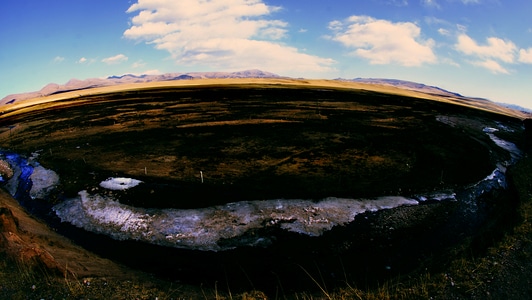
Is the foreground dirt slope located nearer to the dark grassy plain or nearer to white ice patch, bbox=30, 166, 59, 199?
the dark grassy plain

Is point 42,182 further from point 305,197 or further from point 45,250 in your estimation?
point 305,197

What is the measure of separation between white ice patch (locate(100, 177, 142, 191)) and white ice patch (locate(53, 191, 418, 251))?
1.54 metres

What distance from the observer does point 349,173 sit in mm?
21656

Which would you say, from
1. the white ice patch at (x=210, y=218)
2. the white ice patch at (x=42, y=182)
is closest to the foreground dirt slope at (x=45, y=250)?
the white ice patch at (x=210, y=218)

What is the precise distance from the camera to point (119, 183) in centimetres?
2011

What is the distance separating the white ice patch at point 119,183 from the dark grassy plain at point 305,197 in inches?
28.0

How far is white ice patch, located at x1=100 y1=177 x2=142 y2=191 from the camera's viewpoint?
1952cm

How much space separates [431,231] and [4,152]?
39416mm

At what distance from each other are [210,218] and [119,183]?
8.10 m

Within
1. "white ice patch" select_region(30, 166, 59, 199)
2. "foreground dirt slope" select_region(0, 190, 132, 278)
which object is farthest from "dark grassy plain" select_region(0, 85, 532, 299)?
"white ice patch" select_region(30, 166, 59, 199)

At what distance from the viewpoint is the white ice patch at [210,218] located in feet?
47.5

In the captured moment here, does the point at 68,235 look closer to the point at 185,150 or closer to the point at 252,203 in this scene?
the point at 252,203

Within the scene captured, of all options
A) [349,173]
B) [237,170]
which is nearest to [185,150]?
[237,170]

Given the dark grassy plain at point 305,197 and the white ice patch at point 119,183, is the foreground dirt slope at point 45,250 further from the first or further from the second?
the white ice patch at point 119,183
